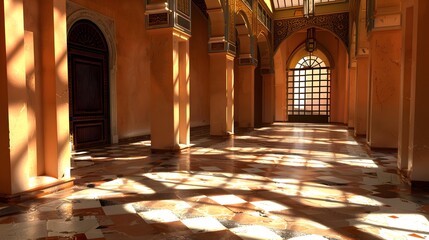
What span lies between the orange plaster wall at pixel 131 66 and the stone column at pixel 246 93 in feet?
15.1

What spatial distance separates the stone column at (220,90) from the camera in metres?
10.6

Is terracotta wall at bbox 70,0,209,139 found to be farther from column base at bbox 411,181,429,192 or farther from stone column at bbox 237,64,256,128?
column base at bbox 411,181,429,192

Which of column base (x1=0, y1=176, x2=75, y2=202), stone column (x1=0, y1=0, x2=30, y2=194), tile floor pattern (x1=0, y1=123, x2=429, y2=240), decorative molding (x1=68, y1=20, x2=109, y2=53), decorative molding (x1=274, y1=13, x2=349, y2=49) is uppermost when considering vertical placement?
decorative molding (x1=274, y1=13, x2=349, y2=49)

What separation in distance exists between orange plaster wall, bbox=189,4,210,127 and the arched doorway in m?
6.07

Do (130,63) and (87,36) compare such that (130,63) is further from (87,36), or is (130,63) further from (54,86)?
(54,86)

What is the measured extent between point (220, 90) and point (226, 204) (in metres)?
7.47

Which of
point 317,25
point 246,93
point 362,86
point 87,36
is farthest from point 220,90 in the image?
point 317,25

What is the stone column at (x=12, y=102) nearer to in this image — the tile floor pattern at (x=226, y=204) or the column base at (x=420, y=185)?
the tile floor pattern at (x=226, y=204)

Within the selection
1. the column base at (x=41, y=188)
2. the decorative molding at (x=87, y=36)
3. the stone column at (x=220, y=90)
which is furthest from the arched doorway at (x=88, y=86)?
the column base at (x=41, y=188)

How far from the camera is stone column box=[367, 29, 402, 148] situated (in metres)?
7.17

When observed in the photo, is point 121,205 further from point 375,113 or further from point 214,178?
point 375,113

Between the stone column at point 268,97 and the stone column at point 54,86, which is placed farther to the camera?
the stone column at point 268,97

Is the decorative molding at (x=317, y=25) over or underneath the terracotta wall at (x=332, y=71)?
over

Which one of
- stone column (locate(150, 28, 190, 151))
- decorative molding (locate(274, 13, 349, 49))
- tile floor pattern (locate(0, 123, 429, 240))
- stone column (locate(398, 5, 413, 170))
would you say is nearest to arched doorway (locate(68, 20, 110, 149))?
stone column (locate(150, 28, 190, 151))
